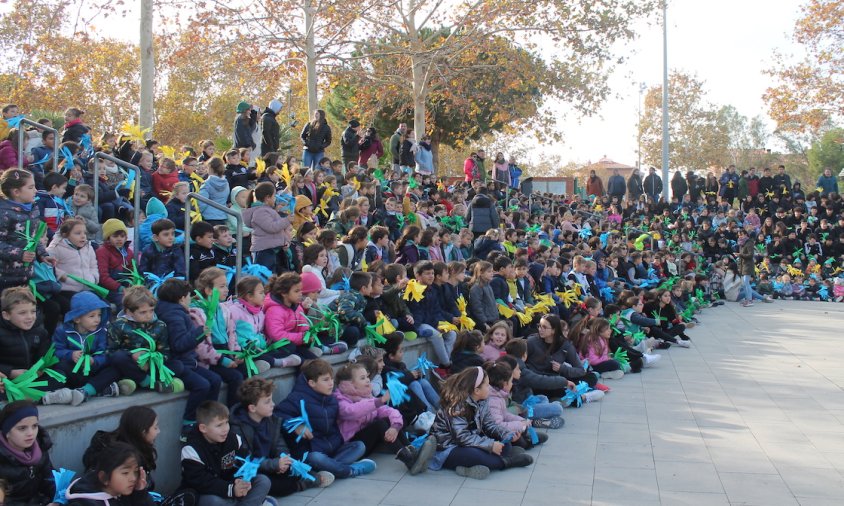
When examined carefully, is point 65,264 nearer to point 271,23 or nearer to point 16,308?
point 16,308

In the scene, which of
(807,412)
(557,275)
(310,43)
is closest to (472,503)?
(807,412)

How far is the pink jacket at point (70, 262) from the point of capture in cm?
694

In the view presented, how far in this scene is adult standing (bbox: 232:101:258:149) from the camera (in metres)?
14.9

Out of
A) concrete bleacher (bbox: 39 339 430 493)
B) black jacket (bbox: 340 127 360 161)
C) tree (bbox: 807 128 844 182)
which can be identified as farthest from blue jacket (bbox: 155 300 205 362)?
tree (bbox: 807 128 844 182)

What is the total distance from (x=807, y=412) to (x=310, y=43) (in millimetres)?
16536

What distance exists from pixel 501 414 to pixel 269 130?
1033 cm

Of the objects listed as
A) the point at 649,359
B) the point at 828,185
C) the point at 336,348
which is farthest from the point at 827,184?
the point at 336,348

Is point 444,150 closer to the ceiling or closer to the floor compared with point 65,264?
closer to the ceiling

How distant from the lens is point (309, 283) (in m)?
8.02

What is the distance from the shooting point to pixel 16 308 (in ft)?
17.6

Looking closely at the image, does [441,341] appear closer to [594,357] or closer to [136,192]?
[594,357]

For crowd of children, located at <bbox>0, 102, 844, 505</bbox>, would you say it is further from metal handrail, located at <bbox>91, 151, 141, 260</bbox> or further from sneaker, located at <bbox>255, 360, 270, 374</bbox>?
metal handrail, located at <bbox>91, 151, 141, 260</bbox>

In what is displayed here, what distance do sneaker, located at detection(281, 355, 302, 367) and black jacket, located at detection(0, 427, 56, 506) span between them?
2.39 m

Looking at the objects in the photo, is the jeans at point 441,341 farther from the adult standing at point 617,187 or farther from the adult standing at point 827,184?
the adult standing at point 827,184
